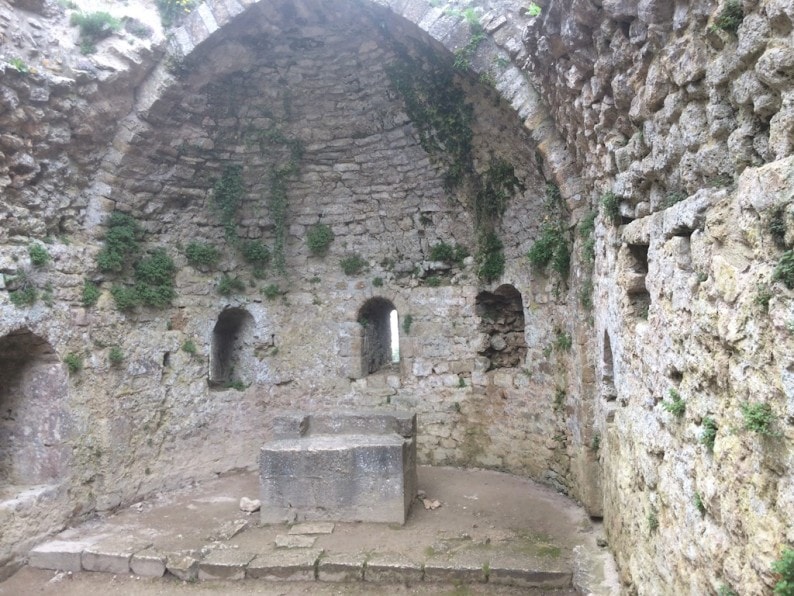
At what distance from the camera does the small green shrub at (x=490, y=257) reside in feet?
27.4

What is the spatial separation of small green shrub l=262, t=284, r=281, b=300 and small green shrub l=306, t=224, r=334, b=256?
33.3 inches

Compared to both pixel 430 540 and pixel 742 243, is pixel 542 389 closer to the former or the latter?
pixel 430 540

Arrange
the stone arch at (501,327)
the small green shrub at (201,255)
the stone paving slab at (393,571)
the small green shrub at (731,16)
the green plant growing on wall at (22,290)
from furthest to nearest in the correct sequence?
the stone arch at (501,327)
the small green shrub at (201,255)
the green plant growing on wall at (22,290)
the stone paving slab at (393,571)
the small green shrub at (731,16)

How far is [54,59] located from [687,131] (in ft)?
21.0

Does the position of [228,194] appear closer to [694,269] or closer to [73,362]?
[73,362]

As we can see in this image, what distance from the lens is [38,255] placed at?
20.5 feet

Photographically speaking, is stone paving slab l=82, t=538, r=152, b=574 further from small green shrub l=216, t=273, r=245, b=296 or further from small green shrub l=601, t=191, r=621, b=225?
small green shrub l=601, t=191, r=621, b=225

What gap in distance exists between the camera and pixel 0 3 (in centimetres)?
596

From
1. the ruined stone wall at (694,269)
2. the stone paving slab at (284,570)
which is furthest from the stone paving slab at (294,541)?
the ruined stone wall at (694,269)

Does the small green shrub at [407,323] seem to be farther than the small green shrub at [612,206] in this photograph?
Yes

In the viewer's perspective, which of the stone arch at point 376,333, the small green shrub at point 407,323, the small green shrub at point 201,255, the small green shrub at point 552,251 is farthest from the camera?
the stone arch at point 376,333


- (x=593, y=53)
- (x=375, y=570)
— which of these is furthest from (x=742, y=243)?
(x=375, y=570)

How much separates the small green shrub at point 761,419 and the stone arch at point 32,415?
6.72 meters

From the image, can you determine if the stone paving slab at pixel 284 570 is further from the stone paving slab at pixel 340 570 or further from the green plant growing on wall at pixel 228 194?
the green plant growing on wall at pixel 228 194
